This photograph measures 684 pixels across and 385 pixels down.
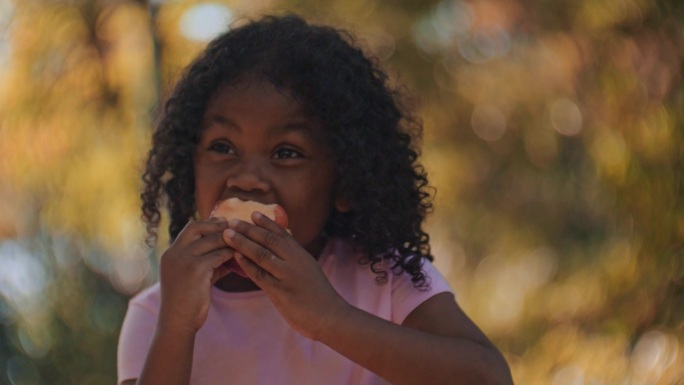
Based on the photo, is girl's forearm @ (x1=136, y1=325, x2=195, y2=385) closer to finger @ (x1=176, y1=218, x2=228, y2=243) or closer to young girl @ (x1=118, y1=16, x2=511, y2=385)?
young girl @ (x1=118, y1=16, x2=511, y2=385)

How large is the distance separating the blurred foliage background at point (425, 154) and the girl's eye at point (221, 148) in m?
1.06

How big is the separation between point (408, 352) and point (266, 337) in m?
0.31

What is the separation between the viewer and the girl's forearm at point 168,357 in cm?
145

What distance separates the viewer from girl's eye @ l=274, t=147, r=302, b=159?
158 centimetres

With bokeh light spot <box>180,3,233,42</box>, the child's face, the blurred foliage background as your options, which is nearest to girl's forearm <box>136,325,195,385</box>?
the child's face

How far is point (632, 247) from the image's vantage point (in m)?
2.35

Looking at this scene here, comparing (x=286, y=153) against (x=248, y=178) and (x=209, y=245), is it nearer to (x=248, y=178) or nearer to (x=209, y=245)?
(x=248, y=178)

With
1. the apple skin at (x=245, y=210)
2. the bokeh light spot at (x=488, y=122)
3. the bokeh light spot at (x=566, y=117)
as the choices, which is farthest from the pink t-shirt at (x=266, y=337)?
the bokeh light spot at (x=488, y=122)

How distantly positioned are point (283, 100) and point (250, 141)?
9 centimetres

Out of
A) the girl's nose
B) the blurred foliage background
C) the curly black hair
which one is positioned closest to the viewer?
the girl's nose

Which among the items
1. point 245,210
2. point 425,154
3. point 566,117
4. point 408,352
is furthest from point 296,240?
point 425,154

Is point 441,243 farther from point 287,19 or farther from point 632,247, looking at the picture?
point 287,19

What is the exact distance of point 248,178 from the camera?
1.52 metres

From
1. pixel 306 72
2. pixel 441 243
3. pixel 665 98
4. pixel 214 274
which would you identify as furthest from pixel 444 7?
pixel 214 274
